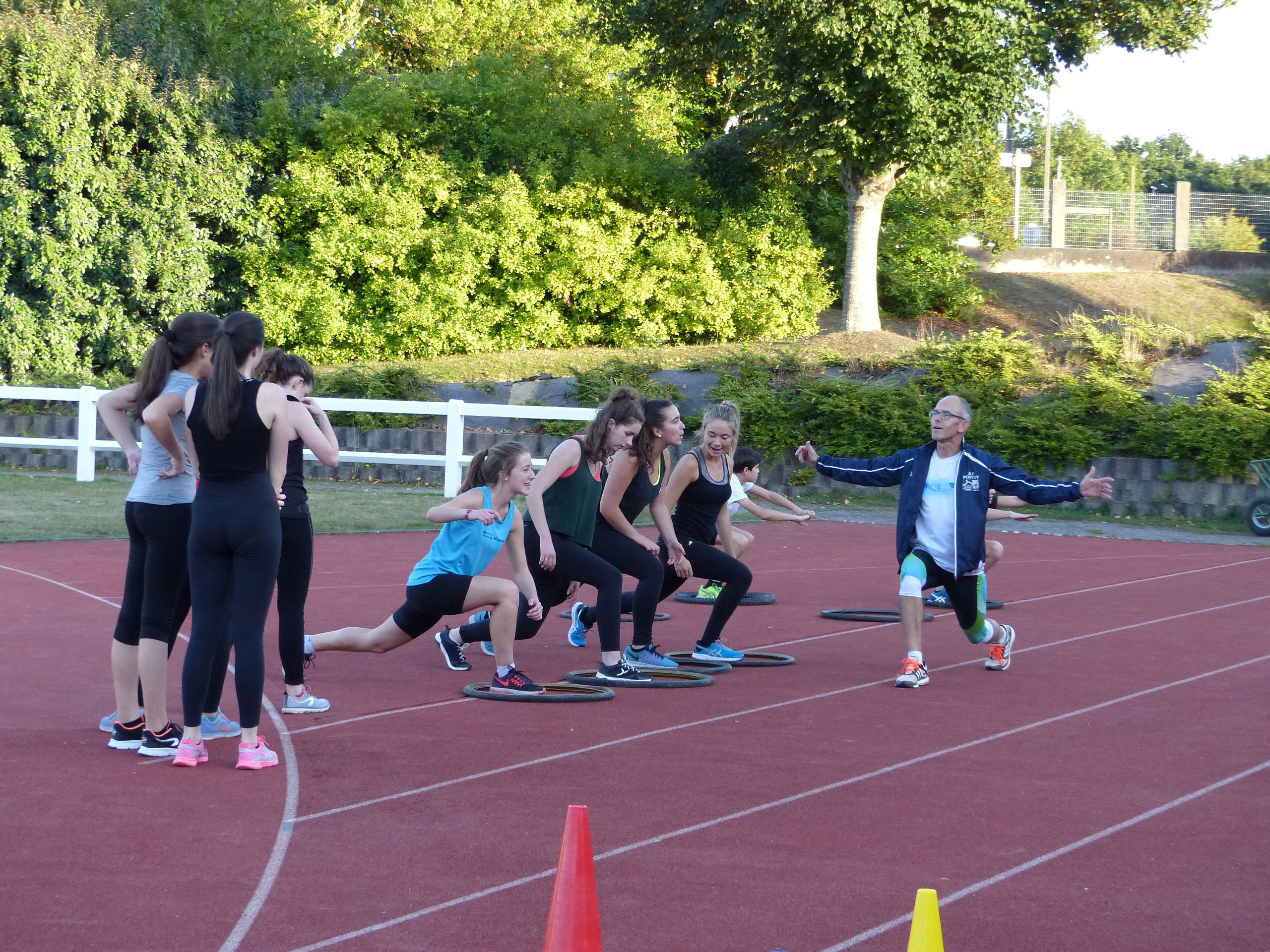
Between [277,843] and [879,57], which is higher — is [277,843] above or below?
below

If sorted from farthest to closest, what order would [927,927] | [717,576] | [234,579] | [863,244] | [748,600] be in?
[863,244], [748,600], [717,576], [234,579], [927,927]

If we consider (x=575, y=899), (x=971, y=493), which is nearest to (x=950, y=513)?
(x=971, y=493)

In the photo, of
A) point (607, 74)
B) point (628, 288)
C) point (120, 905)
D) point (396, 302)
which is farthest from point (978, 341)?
point (120, 905)

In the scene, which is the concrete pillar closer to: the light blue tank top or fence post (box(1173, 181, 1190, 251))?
fence post (box(1173, 181, 1190, 251))

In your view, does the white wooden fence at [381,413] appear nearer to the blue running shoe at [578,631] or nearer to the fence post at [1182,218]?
the blue running shoe at [578,631]

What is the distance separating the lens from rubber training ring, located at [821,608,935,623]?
33.3 ft

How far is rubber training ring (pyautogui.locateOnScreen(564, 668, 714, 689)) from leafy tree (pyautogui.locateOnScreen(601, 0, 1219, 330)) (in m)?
17.9

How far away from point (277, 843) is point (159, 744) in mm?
1329

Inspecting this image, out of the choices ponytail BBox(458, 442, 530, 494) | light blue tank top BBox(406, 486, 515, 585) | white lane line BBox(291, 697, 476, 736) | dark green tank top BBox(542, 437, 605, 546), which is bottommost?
white lane line BBox(291, 697, 476, 736)

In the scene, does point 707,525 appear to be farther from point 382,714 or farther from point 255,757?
point 255,757

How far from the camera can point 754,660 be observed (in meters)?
8.25

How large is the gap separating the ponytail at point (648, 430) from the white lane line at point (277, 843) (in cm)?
247

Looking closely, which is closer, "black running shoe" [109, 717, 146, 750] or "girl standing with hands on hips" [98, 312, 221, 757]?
"girl standing with hands on hips" [98, 312, 221, 757]

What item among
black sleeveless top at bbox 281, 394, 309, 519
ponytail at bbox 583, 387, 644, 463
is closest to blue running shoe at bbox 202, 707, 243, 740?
black sleeveless top at bbox 281, 394, 309, 519
